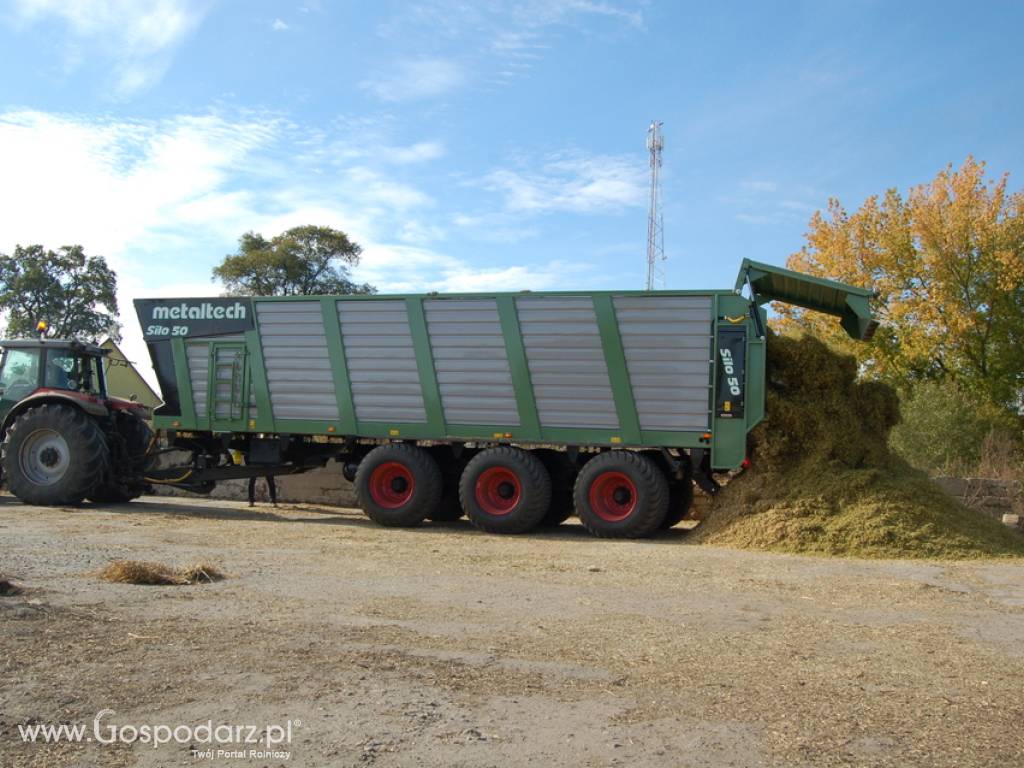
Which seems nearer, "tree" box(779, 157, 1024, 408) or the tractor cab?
the tractor cab

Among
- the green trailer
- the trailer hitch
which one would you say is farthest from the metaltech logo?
the trailer hitch

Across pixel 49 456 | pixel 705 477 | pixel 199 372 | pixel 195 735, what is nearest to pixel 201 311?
pixel 199 372

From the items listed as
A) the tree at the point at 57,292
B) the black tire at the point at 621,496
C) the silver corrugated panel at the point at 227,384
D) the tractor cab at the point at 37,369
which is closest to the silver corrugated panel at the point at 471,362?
the black tire at the point at 621,496

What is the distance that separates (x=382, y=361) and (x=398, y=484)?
1.76 m

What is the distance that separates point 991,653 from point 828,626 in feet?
3.24

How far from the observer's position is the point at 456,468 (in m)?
12.9

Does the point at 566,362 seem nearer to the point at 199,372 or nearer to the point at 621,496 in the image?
the point at 621,496

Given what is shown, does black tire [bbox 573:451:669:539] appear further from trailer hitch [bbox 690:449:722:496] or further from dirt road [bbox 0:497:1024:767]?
dirt road [bbox 0:497:1024:767]

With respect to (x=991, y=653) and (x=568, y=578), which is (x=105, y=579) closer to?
(x=568, y=578)

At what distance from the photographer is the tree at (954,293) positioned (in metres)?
25.5

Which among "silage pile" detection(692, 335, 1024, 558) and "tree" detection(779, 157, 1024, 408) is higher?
"tree" detection(779, 157, 1024, 408)

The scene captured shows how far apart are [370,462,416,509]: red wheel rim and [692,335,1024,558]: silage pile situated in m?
4.09

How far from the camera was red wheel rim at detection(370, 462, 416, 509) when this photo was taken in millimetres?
12516

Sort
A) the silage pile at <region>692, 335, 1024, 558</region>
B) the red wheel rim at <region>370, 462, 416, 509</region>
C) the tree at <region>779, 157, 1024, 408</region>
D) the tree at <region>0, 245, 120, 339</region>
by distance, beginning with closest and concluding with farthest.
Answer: the silage pile at <region>692, 335, 1024, 558</region> → the red wheel rim at <region>370, 462, 416, 509</region> → the tree at <region>779, 157, 1024, 408</region> → the tree at <region>0, 245, 120, 339</region>
